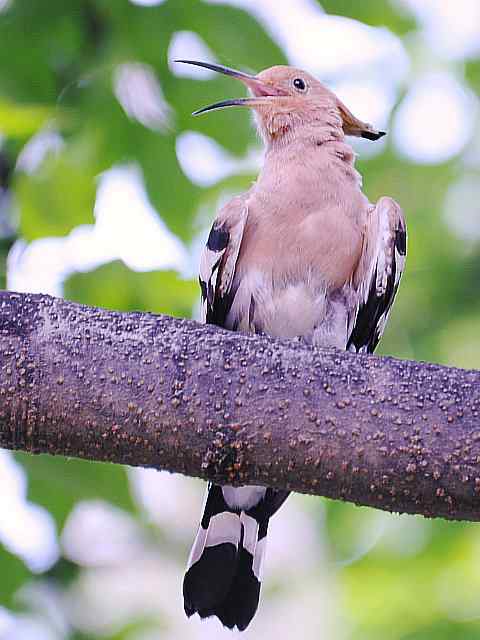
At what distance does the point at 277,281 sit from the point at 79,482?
1065mm

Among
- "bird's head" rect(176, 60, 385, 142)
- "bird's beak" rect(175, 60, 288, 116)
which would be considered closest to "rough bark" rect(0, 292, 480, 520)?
"bird's beak" rect(175, 60, 288, 116)

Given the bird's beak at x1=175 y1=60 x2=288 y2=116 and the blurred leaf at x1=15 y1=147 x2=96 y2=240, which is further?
the bird's beak at x1=175 y1=60 x2=288 y2=116

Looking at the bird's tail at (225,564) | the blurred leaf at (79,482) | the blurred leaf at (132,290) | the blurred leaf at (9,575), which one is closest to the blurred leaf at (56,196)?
the blurred leaf at (132,290)

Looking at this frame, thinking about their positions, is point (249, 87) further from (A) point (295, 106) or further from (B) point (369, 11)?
(B) point (369, 11)

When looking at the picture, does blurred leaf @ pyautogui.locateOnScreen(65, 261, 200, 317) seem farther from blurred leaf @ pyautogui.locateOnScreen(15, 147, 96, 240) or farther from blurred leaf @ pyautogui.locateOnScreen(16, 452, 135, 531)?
blurred leaf @ pyautogui.locateOnScreen(16, 452, 135, 531)

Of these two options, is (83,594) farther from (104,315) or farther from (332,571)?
(104,315)

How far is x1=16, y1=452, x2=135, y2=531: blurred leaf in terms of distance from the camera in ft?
11.2

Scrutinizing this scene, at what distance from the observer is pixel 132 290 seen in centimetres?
367

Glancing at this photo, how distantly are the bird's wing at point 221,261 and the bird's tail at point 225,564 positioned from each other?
0.71 m

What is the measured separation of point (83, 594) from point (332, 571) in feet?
5.48

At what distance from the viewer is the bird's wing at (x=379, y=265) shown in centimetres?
385

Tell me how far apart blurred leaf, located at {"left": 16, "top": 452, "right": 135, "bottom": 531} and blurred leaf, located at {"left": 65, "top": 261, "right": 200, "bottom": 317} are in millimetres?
574

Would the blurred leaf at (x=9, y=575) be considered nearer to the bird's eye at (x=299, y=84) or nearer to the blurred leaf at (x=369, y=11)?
the blurred leaf at (x=369, y=11)

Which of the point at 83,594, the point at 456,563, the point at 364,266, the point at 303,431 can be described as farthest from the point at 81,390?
the point at 456,563
